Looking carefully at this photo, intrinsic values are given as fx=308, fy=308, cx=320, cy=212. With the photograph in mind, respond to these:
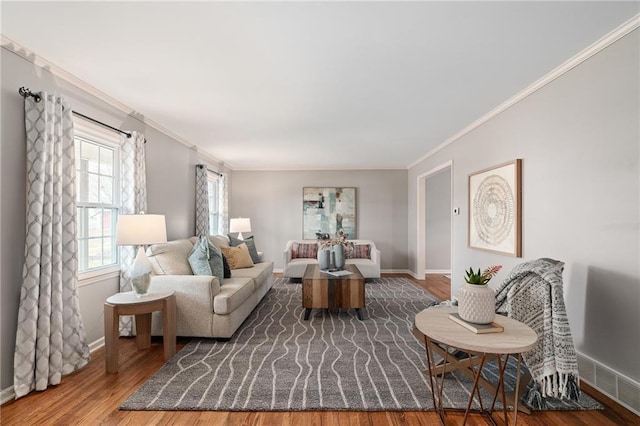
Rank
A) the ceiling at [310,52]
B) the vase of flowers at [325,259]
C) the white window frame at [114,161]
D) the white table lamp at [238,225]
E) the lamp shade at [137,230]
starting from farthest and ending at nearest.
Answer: the white table lamp at [238,225] < the vase of flowers at [325,259] < the white window frame at [114,161] < the lamp shade at [137,230] < the ceiling at [310,52]

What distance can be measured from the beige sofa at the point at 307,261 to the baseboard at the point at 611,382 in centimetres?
348

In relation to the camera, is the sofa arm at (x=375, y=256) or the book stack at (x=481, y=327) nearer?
the book stack at (x=481, y=327)

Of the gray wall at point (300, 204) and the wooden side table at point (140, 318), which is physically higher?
the gray wall at point (300, 204)

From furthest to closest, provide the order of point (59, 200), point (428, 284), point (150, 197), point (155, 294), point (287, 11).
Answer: point (428, 284)
point (150, 197)
point (155, 294)
point (59, 200)
point (287, 11)

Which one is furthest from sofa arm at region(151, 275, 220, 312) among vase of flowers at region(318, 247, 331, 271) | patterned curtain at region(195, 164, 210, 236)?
patterned curtain at region(195, 164, 210, 236)

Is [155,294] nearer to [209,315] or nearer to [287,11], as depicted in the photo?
[209,315]

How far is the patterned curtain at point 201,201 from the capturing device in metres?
5.09

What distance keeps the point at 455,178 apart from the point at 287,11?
3.59 meters

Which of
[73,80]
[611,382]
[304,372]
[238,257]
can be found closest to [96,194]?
[73,80]

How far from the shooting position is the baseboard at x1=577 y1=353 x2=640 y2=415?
1.97 m

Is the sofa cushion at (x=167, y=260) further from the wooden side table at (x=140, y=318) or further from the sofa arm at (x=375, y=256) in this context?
the sofa arm at (x=375, y=256)

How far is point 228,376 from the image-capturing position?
2.44 m

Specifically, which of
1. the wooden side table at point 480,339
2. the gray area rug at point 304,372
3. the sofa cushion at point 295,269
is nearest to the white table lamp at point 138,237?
the gray area rug at point 304,372

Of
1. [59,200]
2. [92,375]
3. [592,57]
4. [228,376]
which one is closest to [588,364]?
[592,57]
